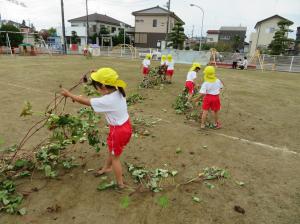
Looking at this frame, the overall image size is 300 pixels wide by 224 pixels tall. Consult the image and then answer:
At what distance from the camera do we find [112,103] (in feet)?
9.71

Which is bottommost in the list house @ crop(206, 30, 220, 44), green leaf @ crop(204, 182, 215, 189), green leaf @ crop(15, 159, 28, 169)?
green leaf @ crop(204, 182, 215, 189)

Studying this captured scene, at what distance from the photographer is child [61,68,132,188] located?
288 cm

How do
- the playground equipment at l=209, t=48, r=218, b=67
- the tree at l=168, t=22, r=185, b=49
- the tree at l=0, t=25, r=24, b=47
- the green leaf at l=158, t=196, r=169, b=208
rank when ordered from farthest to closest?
the tree at l=168, t=22, r=185, b=49 → the tree at l=0, t=25, r=24, b=47 → the playground equipment at l=209, t=48, r=218, b=67 → the green leaf at l=158, t=196, r=169, b=208

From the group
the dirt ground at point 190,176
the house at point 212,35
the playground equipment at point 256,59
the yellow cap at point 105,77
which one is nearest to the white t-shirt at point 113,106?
the yellow cap at point 105,77

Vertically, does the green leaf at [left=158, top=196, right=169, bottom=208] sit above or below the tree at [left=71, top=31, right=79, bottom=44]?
below

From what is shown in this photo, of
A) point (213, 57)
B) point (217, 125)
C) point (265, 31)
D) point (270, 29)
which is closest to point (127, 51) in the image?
point (213, 57)

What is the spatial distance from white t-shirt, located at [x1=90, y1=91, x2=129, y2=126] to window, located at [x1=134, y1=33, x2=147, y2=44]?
5241 centimetres

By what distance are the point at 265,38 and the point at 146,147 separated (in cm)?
5270

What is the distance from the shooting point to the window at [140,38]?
5319 centimetres

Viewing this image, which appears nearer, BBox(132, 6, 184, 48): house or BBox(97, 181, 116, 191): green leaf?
BBox(97, 181, 116, 191): green leaf

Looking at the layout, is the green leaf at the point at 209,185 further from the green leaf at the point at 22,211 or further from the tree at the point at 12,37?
the tree at the point at 12,37

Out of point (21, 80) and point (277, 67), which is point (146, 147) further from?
point (277, 67)

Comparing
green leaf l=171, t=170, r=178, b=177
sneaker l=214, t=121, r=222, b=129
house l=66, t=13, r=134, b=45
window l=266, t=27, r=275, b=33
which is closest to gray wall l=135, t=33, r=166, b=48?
house l=66, t=13, r=134, b=45

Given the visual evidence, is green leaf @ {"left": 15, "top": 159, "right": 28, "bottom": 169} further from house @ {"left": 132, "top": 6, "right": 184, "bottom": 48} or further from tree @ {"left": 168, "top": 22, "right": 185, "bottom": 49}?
house @ {"left": 132, "top": 6, "right": 184, "bottom": 48}
